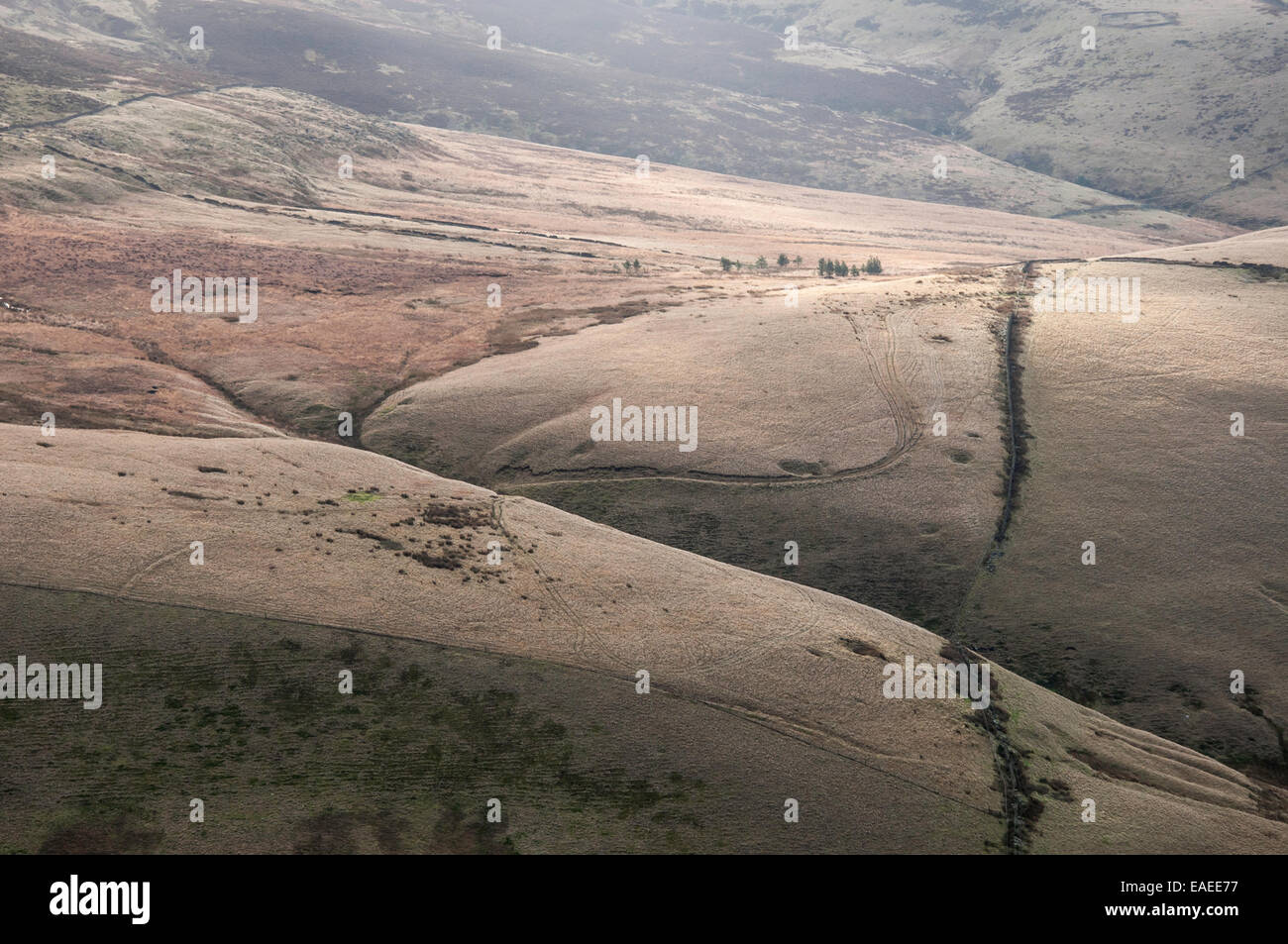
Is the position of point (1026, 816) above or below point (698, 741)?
below

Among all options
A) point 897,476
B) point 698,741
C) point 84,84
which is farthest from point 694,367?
point 84,84

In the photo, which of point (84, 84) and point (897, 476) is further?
point (84, 84)

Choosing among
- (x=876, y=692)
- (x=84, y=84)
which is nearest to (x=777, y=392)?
(x=876, y=692)

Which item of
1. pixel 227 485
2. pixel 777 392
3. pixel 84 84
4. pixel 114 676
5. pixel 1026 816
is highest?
pixel 84 84

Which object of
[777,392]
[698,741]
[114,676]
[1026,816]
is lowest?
[1026,816]

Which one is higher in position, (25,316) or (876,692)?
(25,316)

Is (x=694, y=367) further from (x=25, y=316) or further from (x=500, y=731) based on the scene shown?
(x=25, y=316)

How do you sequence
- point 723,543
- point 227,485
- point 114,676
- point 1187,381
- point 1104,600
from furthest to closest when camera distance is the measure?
point 1187,381 < point 723,543 < point 1104,600 < point 227,485 < point 114,676
